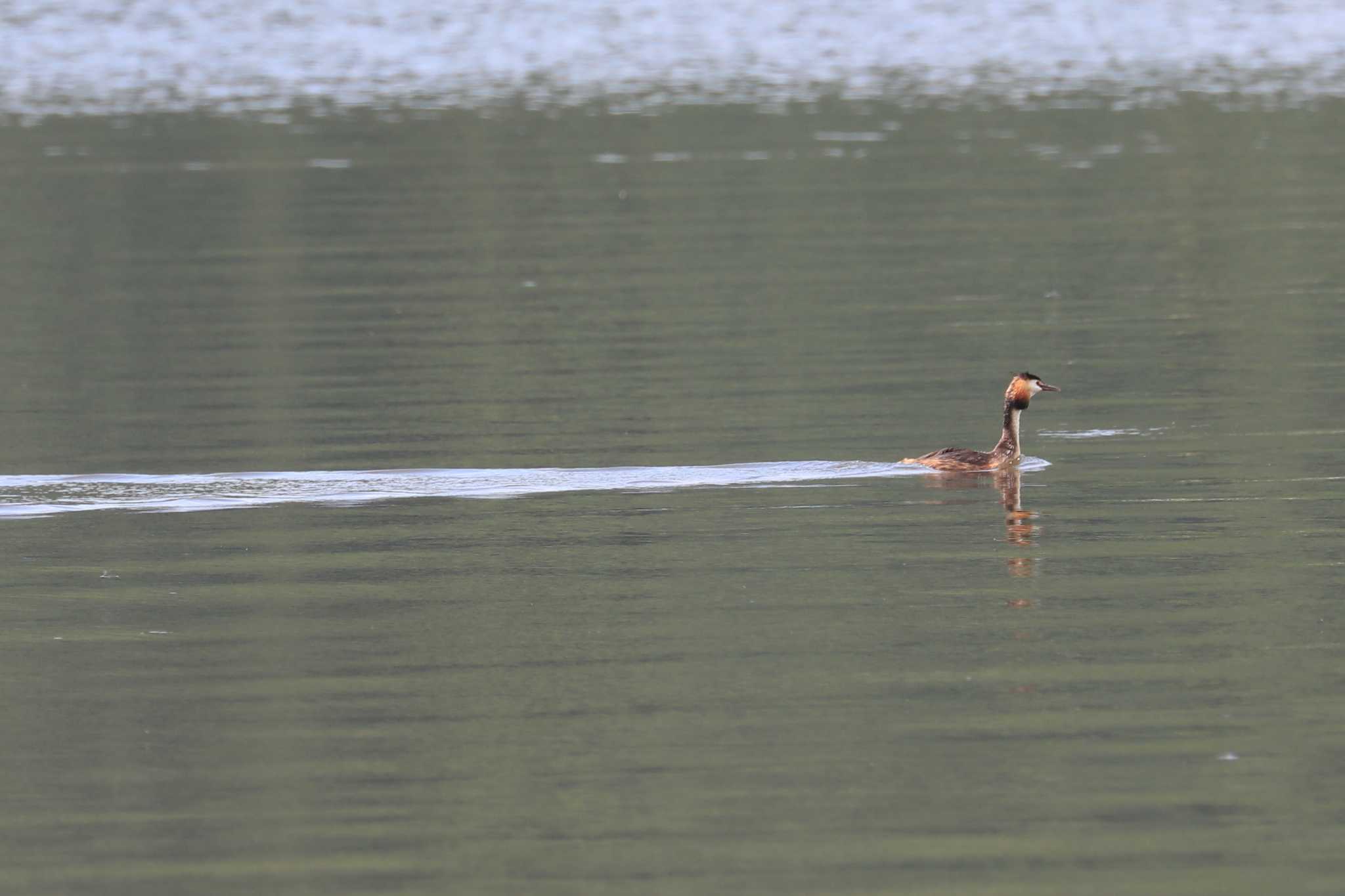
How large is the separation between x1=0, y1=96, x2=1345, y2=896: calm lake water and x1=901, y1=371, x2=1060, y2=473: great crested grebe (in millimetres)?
275

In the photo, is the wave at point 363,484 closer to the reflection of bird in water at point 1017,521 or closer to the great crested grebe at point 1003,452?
the great crested grebe at point 1003,452

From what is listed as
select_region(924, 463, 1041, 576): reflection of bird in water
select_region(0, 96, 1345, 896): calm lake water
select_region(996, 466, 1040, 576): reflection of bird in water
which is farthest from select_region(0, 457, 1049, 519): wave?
select_region(996, 466, 1040, 576): reflection of bird in water

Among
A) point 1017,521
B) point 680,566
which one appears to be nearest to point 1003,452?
point 1017,521

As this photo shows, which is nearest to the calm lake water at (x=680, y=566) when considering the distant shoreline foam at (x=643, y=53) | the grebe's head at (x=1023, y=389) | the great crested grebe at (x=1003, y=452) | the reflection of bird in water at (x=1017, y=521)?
the reflection of bird in water at (x=1017, y=521)

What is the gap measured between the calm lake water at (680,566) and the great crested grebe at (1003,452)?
27 cm

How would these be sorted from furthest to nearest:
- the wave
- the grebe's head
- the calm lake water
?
the grebe's head
the wave
the calm lake water

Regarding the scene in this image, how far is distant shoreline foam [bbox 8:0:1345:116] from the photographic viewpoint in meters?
53.6

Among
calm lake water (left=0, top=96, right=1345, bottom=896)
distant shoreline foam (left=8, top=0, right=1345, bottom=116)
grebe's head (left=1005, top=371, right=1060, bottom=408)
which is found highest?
distant shoreline foam (left=8, top=0, right=1345, bottom=116)

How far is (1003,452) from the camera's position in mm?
16922

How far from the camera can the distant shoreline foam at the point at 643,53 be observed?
53.6m

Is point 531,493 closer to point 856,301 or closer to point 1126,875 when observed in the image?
point 1126,875

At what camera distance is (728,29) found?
70.4 metres

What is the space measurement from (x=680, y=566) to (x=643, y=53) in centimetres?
5317

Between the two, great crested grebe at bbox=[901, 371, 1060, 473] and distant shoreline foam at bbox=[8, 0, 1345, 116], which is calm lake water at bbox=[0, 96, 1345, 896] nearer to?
great crested grebe at bbox=[901, 371, 1060, 473]
